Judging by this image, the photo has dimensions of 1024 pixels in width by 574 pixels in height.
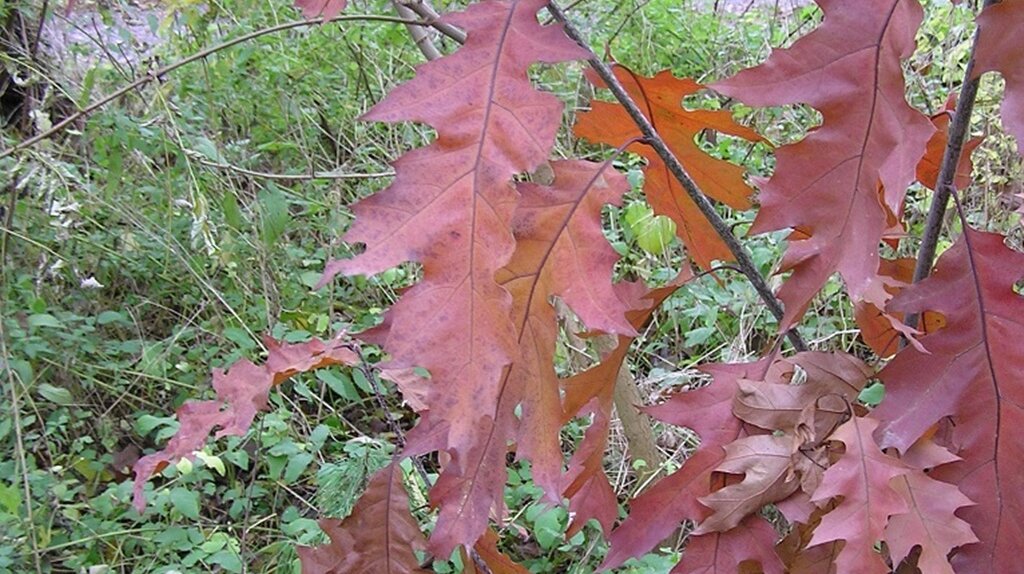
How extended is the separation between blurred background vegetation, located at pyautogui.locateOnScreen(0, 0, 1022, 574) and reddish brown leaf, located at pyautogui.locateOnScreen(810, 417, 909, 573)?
2.72 ft

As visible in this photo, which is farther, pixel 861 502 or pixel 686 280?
pixel 686 280

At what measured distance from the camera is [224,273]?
7.52 ft

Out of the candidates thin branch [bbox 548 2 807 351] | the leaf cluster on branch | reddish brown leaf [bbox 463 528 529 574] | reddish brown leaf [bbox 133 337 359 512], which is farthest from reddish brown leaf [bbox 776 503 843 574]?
reddish brown leaf [bbox 133 337 359 512]

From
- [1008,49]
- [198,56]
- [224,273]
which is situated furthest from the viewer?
[224,273]

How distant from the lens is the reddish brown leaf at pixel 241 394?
85 centimetres

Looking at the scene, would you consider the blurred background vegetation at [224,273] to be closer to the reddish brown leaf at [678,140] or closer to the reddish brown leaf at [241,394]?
the reddish brown leaf at [241,394]

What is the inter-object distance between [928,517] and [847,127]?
11.2 inches

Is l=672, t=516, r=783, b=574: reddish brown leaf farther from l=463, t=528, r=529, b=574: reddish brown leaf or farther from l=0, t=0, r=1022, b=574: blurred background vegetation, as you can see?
l=0, t=0, r=1022, b=574: blurred background vegetation

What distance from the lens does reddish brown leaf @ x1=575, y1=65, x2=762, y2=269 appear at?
708 mm

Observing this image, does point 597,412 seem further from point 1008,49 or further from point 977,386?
point 1008,49

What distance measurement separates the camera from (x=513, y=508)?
5.78 feet

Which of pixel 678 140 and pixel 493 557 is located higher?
pixel 678 140

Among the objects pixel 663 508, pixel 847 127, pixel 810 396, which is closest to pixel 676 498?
pixel 663 508

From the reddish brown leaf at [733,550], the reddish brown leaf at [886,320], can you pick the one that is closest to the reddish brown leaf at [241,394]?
the reddish brown leaf at [733,550]
